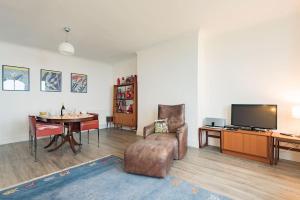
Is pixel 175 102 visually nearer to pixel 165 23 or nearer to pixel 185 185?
pixel 165 23

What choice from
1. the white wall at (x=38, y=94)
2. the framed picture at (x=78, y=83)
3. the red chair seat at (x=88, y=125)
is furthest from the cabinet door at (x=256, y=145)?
the framed picture at (x=78, y=83)

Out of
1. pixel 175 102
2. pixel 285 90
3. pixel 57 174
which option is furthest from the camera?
pixel 175 102

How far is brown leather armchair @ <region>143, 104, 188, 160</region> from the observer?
10.2 feet

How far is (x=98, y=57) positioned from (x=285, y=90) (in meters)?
5.33

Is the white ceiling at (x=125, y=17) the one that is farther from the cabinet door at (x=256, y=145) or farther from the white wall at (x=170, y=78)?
the cabinet door at (x=256, y=145)

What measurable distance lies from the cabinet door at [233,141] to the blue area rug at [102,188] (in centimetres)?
159

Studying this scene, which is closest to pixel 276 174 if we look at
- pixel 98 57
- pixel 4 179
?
pixel 4 179

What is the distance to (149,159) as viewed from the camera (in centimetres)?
244

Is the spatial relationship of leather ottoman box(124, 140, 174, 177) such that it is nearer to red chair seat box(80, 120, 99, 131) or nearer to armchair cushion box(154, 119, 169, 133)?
armchair cushion box(154, 119, 169, 133)

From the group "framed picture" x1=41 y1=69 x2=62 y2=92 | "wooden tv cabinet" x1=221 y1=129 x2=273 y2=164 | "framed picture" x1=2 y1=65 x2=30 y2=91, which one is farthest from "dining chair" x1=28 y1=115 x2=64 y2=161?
"wooden tv cabinet" x1=221 y1=129 x2=273 y2=164

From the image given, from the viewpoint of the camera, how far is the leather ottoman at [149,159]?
2396 mm

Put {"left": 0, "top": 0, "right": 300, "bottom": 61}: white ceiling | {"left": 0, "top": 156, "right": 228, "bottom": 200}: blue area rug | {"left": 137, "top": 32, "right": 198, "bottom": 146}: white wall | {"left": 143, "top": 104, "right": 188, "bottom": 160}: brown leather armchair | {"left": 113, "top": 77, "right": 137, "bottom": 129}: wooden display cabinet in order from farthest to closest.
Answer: {"left": 113, "top": 77, "right": 137, "bottom": 129}: wooden display cabinet
{"left": 137, "top": 32, "right": 198, "bottom": 146}: white wall
{"left": 143, "top": 104, "right": 188, "bottom": 160}: brown leather armchair
{"left": 0, "top": 0, "right": 300, "bottom": 61}: white ceiling
{"left": 0, "top": 156, "right": 228, "bottom": 200}: blue area rug

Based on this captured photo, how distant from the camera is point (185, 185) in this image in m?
2.22

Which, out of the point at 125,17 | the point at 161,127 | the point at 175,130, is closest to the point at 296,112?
the point at 175,130
